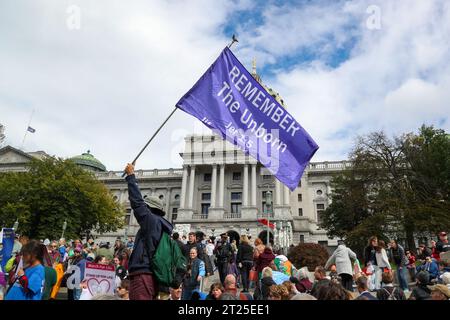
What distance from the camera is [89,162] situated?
73.6 m

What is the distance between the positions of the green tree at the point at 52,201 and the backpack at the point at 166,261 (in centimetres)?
3774

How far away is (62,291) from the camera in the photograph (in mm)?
11781

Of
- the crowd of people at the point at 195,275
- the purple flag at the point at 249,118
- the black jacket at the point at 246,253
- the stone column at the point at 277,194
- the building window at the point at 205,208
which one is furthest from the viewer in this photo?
the building window at the point at 205,208

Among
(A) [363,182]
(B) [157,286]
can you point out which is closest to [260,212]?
(A) [363,182]

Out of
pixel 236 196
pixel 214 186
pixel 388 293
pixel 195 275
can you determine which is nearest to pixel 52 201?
pixel 214 186

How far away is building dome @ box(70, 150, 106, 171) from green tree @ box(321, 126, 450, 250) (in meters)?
57.4

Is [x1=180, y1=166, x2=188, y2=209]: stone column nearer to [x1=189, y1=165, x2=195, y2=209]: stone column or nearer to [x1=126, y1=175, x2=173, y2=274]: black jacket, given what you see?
[x1=189, y1=165, x2=195, y2=209]: stone column

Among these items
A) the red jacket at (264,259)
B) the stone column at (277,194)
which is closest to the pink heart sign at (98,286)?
the red jacket at (264,259)

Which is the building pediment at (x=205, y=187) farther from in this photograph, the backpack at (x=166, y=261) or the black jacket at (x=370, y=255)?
the backpack at (x=166, y=261)

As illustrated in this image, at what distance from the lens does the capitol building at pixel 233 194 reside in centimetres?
4831

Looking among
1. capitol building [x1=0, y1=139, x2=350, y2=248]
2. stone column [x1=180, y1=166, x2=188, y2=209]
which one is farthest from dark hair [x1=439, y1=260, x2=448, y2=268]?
stone column [x1=180, y1=166, x2=188, y2=209]

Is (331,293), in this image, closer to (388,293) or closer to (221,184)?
(388,293)
